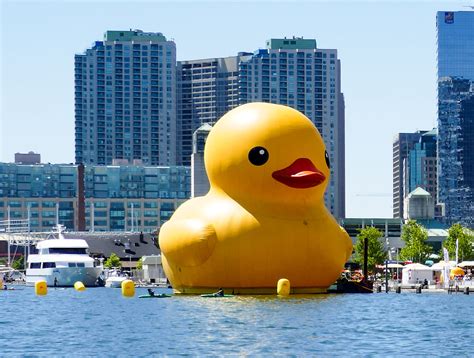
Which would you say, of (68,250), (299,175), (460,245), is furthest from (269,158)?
(460,245)

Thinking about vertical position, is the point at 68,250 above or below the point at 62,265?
above

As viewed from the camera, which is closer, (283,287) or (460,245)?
(283,287)

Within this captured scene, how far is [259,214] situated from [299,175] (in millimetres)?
3016

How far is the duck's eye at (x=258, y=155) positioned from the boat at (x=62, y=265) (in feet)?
177

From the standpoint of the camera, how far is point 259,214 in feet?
234

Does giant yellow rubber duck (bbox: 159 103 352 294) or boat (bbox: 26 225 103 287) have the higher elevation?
giant yellow rubber duck (bbox: 159 103 352 294)

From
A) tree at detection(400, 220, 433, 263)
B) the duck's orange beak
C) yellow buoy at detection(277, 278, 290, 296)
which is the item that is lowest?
yellow buoy at detection(277, 278, 290, 296)

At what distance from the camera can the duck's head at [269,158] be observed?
7100 centimetres

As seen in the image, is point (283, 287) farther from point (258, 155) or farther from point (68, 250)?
point (68, 250)

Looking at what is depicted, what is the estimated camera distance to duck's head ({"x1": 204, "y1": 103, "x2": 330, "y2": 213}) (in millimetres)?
71000

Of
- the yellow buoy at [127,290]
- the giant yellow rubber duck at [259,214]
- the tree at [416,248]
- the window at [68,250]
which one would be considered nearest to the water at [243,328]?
the giant yellow rubber duck at [259,214]

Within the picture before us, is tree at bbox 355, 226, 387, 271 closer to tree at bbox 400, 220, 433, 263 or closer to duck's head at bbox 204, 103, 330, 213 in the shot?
tree at bbox 400, 220, 433, 263

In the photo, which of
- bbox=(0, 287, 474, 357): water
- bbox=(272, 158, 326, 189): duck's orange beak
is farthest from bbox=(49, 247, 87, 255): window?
bbox=(272, 158, 326, 189): duck's orange beak

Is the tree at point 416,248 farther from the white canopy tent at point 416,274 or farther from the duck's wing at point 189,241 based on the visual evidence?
the duck's wing at point 189,241
